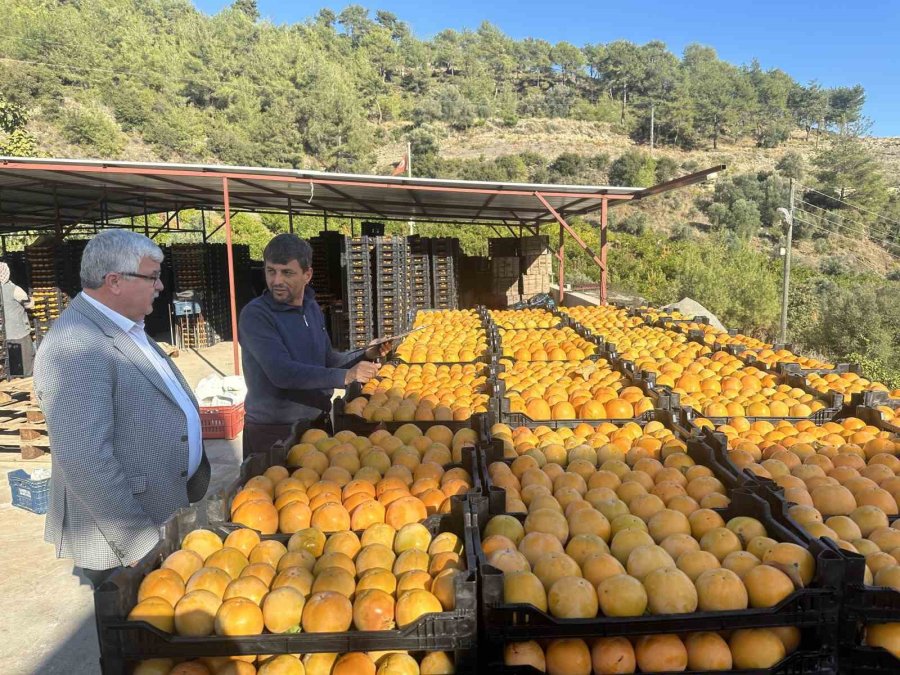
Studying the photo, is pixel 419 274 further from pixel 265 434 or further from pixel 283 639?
pixel 283 639

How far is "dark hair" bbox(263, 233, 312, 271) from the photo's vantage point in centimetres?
290

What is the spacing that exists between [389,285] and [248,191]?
419 cm

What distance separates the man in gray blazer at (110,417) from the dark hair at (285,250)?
0.75 m

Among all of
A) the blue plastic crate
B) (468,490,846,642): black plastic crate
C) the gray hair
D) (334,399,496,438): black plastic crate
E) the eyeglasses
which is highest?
the gray hair

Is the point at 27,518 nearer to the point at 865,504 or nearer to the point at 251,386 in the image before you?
the point at 251,386

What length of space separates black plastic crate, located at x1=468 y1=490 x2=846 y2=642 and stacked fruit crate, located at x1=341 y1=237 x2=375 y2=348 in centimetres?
934

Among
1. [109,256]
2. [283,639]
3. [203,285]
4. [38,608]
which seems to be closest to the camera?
[283,639]

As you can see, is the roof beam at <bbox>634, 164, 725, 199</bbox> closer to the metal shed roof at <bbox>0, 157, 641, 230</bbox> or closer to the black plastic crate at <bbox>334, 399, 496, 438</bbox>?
the metal shed roof at <bbox>0, 157, 641, 230</bbox>

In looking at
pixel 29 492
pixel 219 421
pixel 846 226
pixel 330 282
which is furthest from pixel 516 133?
pixel 29 492

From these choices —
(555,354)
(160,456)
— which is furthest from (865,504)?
(555,354)

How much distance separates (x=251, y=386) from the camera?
3125 mm

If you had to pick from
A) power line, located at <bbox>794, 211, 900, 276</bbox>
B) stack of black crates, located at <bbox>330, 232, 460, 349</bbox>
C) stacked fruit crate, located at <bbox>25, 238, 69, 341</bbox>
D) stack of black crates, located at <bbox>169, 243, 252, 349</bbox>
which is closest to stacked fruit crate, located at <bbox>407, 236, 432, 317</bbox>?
stack of black crates, located at <bbox>330, 232, 460, 349</bbox>

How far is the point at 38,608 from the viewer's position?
11.6 feet

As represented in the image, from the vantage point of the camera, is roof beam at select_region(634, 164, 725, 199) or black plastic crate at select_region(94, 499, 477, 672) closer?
black plastic crate at select_region(94, 499, 477, 672)
